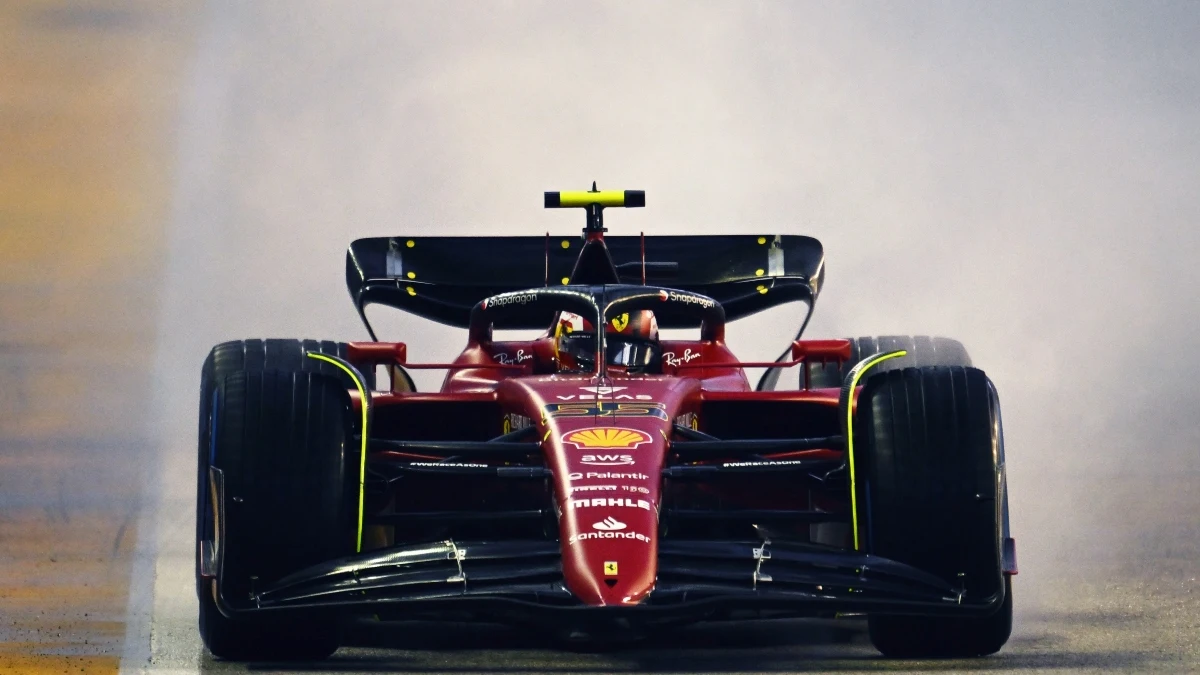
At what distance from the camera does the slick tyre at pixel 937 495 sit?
7832mm

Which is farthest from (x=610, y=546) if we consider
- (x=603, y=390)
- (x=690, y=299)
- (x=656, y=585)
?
(x=690, y=299)

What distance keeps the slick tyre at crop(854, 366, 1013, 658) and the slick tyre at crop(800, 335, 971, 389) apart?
138 inches

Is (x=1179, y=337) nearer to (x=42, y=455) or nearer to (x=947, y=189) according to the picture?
(x=947, y=189)

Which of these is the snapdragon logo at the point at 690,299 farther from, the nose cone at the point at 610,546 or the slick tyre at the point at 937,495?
the nose cone at the point at 610,546

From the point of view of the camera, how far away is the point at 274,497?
25.9ft

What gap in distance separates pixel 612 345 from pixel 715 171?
595 inches

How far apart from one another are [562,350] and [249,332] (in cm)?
1290

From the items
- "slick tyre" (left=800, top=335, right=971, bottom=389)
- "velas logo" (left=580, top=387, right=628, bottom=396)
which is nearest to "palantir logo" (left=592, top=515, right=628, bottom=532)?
"velas logo" (left=580, top=387, right=628, bottom=396)

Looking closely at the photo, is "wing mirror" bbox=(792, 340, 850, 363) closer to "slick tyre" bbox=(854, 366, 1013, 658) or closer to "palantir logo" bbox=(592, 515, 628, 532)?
"slick tyre" bbox=(854, 366, 1013, 658)

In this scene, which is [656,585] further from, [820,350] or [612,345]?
[612,345]

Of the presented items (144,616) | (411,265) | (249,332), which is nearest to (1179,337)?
(249,332)

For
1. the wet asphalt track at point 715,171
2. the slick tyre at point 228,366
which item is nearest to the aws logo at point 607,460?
the slick tyre at point 228,366

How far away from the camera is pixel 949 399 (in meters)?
8.09

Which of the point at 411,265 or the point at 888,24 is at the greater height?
the point at 888,24
